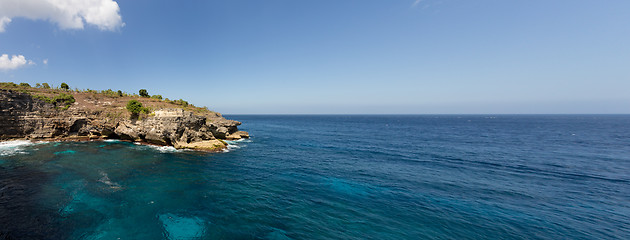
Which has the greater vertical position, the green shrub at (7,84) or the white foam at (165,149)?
the green shrub at (7,84)

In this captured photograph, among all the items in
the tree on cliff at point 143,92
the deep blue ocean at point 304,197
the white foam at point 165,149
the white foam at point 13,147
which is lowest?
the deep blue ocean at point 304,197

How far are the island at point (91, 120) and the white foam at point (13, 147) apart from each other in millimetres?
2322

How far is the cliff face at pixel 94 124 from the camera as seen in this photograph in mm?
40312

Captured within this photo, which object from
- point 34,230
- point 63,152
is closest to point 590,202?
point 34,230

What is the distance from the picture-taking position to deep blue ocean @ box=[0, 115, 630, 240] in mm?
15320

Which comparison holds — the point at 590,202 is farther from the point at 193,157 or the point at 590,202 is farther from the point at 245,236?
the point at 193,157

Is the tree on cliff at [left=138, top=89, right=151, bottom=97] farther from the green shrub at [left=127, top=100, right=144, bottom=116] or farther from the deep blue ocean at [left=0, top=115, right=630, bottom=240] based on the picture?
the deep blue ocean at [left=0, top=115, right=630, bottom=240]

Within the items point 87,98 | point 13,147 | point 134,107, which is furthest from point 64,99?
point 134,107

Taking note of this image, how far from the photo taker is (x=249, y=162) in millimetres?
33312

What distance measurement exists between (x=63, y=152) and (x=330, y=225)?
46512mm

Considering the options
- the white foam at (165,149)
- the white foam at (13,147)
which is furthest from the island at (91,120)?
the white foam at (13,147)

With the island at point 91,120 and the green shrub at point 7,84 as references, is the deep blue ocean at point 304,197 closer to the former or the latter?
the island at point 91,120

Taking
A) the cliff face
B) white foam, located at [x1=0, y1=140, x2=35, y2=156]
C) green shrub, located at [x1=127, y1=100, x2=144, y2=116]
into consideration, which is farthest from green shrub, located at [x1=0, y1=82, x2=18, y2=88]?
green shrub, located at [x1=127, y1=100, x2=144, y2=116]

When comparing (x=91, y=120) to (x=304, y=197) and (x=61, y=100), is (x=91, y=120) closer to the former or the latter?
(x=61, y=100)
